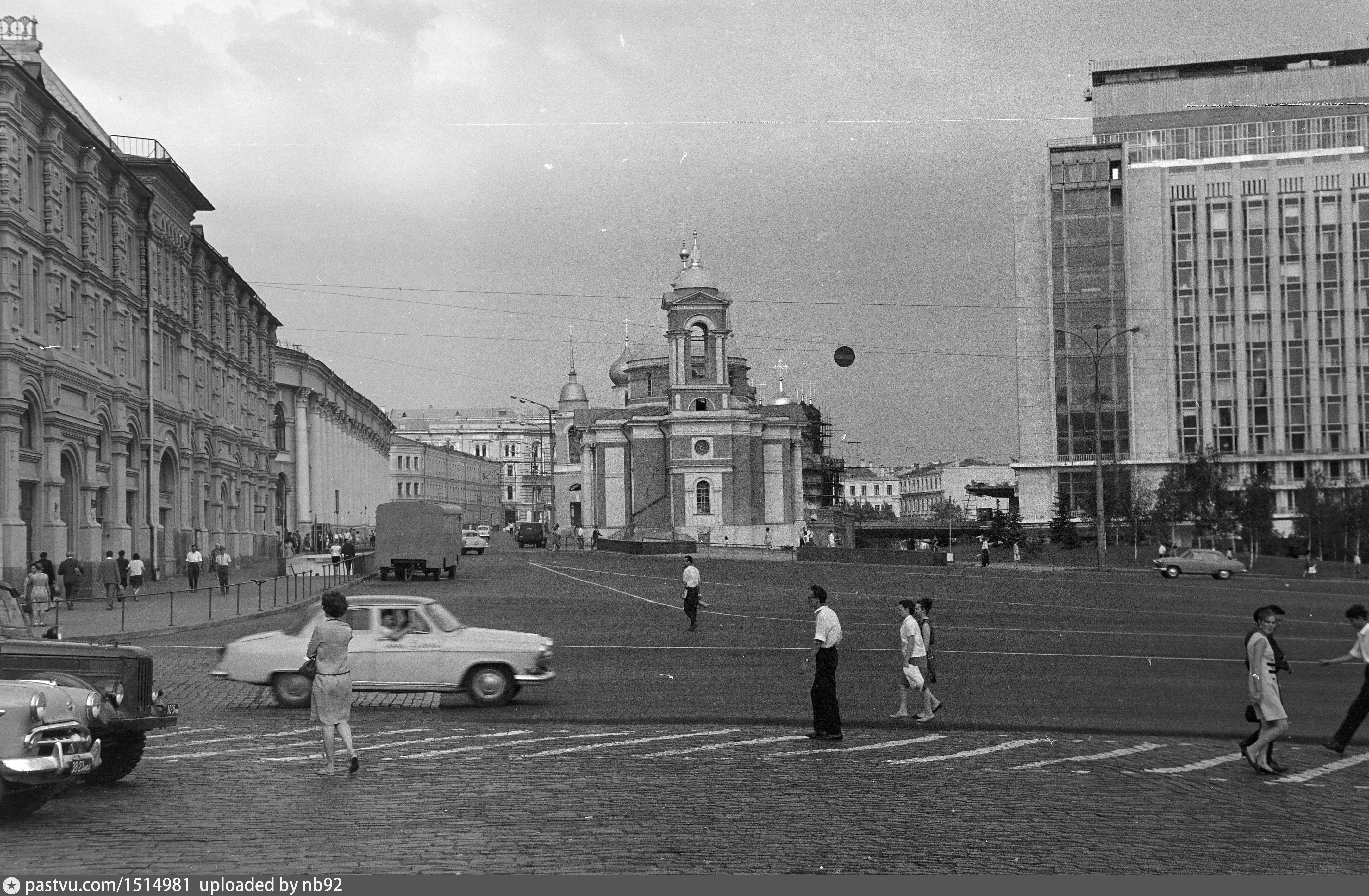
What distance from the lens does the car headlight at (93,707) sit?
1091 centimetres

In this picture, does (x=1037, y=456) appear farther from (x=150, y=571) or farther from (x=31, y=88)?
(x=31, y=88)

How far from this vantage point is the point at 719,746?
14.7m

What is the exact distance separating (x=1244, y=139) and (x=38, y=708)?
363ft

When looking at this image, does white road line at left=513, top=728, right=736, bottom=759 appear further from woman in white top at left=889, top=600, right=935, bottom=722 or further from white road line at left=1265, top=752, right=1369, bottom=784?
white road line at left=1265, top=752, right=1369, bottom=784

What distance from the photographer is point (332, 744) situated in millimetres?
12398

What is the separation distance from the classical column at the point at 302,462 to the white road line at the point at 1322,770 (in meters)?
96.6

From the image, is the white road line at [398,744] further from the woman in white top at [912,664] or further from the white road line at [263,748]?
the woman in white top at [912,664]

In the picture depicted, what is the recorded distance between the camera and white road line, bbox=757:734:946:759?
14.1m

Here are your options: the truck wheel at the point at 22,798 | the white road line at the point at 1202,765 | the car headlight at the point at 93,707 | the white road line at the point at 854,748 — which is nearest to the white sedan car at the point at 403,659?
the white road line at the point at 854,748

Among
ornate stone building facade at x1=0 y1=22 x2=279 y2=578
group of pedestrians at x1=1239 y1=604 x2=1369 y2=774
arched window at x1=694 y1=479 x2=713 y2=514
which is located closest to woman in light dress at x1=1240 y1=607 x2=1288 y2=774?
group of pedestrians at x1=1239 y1=604 x2=1369 y2=774

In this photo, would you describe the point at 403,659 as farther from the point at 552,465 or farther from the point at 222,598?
the point at 552,465

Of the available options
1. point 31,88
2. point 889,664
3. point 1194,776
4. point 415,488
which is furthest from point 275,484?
point 415,488

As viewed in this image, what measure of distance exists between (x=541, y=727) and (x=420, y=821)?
6.01 metres

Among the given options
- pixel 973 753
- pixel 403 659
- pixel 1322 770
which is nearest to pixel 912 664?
pixel 973 753
